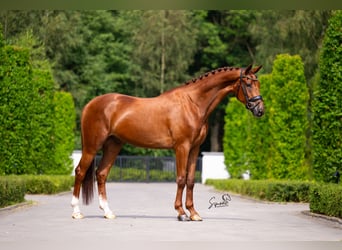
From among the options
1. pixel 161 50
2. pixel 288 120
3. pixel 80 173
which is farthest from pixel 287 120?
pixel 161 50

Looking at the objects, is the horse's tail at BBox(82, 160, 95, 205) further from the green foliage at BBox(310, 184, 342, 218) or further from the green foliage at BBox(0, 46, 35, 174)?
the green foliage at BBox(0, 46, 35, 174)

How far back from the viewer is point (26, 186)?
26219mm

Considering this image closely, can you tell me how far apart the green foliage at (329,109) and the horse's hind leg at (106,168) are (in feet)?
17.5

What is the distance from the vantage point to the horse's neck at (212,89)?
47.3ft

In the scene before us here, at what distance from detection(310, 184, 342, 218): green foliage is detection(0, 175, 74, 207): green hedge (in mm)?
6909

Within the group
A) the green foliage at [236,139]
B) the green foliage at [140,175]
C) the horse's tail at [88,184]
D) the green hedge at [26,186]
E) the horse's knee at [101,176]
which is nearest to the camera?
the horse's tail at [88,184]

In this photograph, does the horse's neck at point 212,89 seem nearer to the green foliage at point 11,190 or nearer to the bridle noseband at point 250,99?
the bridle noseband at point 250,99

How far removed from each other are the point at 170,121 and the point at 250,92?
152 cm

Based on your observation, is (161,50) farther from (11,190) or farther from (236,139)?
(11,190)

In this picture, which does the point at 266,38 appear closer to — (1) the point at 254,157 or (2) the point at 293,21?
(2) the point at 293,21

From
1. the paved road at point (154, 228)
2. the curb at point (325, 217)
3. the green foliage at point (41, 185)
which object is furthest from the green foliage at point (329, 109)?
the green foliage at point (41, 185)

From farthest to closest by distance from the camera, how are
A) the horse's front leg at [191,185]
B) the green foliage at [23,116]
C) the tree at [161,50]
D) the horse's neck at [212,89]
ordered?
the tree at [161,50] < the green foliage at [23,116] < the horse's neck at [212,89] < the horse's front leg at [191,185]


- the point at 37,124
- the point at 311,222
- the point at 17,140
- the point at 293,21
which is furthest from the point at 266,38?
the point at 311,222

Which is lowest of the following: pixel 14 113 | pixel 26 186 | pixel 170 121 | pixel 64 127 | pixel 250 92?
pixel 26 186
